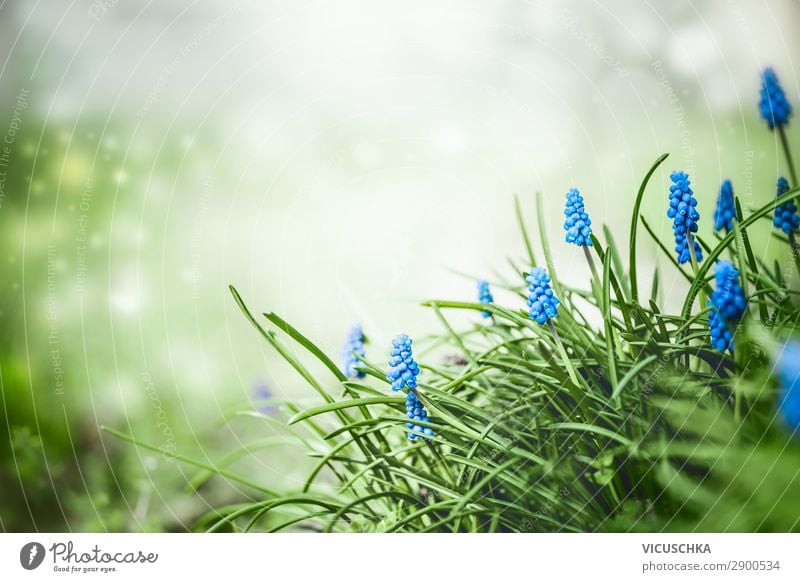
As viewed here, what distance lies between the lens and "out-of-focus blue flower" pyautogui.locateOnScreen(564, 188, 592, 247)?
521 millimetres

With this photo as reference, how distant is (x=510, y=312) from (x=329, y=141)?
320 millimetres

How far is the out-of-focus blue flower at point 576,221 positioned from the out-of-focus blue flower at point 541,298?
5 centimetres

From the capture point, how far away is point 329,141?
2.40 ft

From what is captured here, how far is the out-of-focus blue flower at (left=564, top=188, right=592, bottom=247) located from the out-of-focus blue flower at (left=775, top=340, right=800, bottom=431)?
0.18 m

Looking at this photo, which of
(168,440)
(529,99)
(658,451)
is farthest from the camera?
(168,440)

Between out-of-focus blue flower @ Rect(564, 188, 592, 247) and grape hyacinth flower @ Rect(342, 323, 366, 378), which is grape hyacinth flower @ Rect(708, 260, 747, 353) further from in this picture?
grape hyacinth flower @ Rect(342, 323, 366, 378)

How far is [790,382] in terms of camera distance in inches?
18.7
